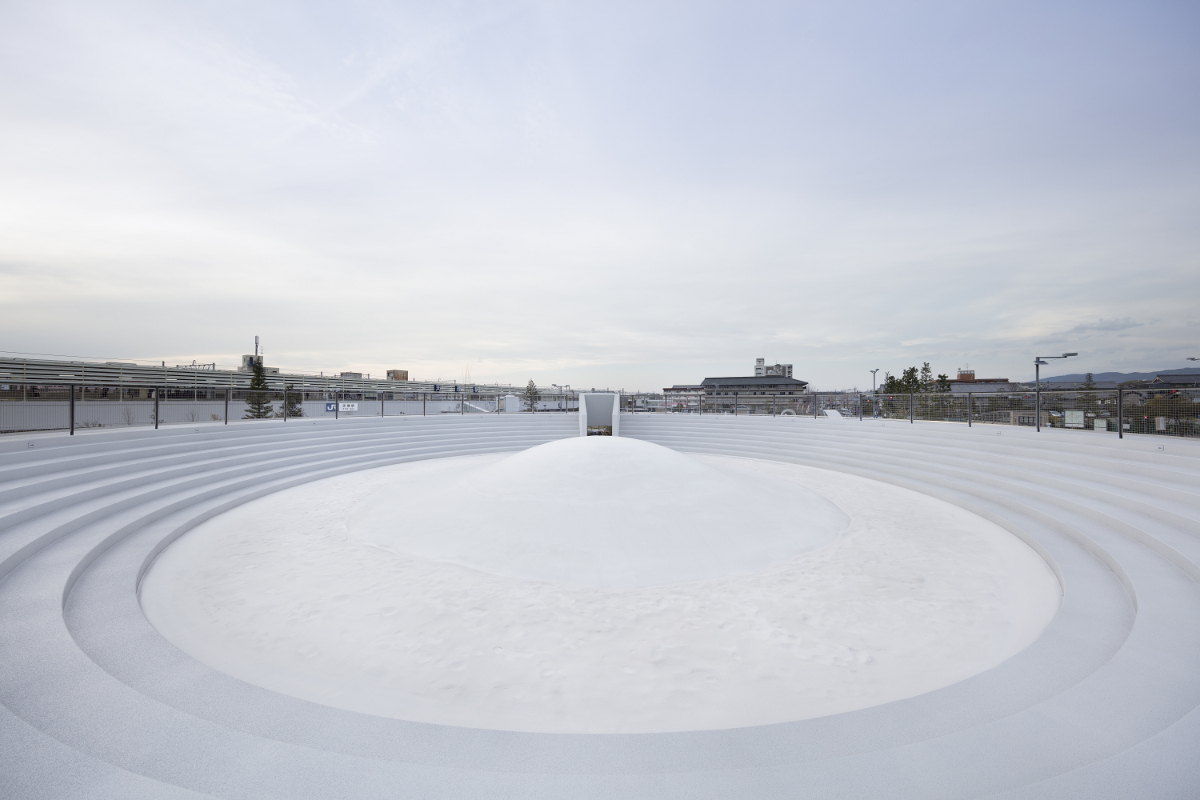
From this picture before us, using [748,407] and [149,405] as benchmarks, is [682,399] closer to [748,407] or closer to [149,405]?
[748,407]

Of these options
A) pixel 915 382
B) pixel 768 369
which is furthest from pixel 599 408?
pixel 768 369

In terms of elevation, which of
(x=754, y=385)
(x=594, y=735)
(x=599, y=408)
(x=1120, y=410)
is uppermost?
(x=754, y=385)

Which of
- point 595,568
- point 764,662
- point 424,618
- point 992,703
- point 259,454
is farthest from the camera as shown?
point 259,454

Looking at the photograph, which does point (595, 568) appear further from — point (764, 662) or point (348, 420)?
point (348, 420)

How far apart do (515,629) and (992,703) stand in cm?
362

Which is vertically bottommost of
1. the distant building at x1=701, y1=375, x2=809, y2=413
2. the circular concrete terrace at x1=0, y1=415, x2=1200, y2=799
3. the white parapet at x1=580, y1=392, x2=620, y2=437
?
the circular concrete terrace at x1=0, y1=415, x2=1200, y2=799

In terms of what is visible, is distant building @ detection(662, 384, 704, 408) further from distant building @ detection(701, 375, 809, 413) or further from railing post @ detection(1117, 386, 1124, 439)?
distant building @ detection(701, 375, 809, 413)

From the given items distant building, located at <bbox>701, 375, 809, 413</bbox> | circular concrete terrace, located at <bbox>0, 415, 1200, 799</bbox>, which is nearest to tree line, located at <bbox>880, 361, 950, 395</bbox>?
distant building, located at <bbox>701, 375, 809, 413</bbox>

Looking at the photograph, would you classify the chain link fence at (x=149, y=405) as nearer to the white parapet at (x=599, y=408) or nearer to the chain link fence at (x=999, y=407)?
the white parapet at (x=599, y=408)

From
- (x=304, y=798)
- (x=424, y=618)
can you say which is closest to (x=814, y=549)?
(x=424, y=618)

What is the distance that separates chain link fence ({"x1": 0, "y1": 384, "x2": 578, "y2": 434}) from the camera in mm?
10047

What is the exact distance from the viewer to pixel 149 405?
1412 centimetres

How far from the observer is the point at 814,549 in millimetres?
6738

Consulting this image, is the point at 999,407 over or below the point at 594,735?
over
